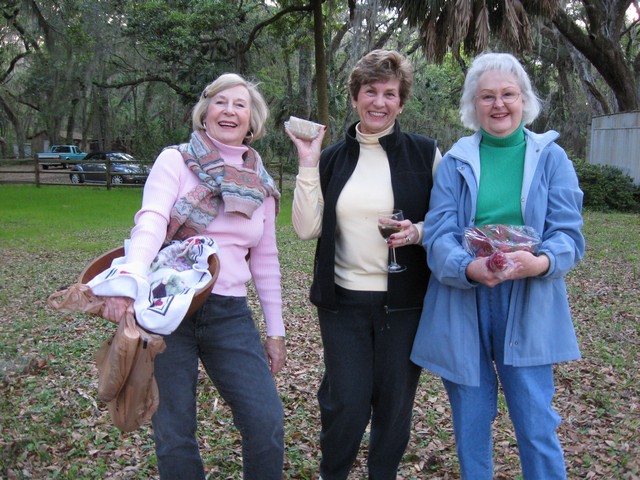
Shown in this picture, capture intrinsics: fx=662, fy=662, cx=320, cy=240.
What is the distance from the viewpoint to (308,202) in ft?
9.93

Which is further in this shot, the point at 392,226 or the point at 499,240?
the point at 392,226

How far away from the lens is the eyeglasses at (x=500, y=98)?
2.78 metres

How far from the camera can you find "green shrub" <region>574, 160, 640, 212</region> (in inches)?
688

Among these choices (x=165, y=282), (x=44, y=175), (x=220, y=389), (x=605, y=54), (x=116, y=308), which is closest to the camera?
(x=116, y=308)

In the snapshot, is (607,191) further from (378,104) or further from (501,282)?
(501,282)

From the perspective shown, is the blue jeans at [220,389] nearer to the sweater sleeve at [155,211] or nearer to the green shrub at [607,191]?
the sweater sleeve at [155,211]

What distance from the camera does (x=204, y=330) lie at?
2.64m

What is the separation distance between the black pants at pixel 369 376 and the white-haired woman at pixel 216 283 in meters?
0.43

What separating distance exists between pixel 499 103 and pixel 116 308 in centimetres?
173

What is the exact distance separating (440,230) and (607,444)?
7.08ft

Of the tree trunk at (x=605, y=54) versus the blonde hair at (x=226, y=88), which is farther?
the tree trunk at (x=605, y=54)

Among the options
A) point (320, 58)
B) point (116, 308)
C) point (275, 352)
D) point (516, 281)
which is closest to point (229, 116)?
point (116, 308)

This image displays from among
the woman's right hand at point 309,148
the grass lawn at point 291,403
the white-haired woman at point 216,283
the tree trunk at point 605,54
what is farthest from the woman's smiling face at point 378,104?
the tree trunk at point 605,54

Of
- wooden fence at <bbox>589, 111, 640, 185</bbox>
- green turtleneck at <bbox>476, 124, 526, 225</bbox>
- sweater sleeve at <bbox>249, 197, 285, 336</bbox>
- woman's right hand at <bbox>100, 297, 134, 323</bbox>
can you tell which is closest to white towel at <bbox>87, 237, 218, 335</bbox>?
woman's right hand at <bbox>100, 297, 134, 323</bbox>
